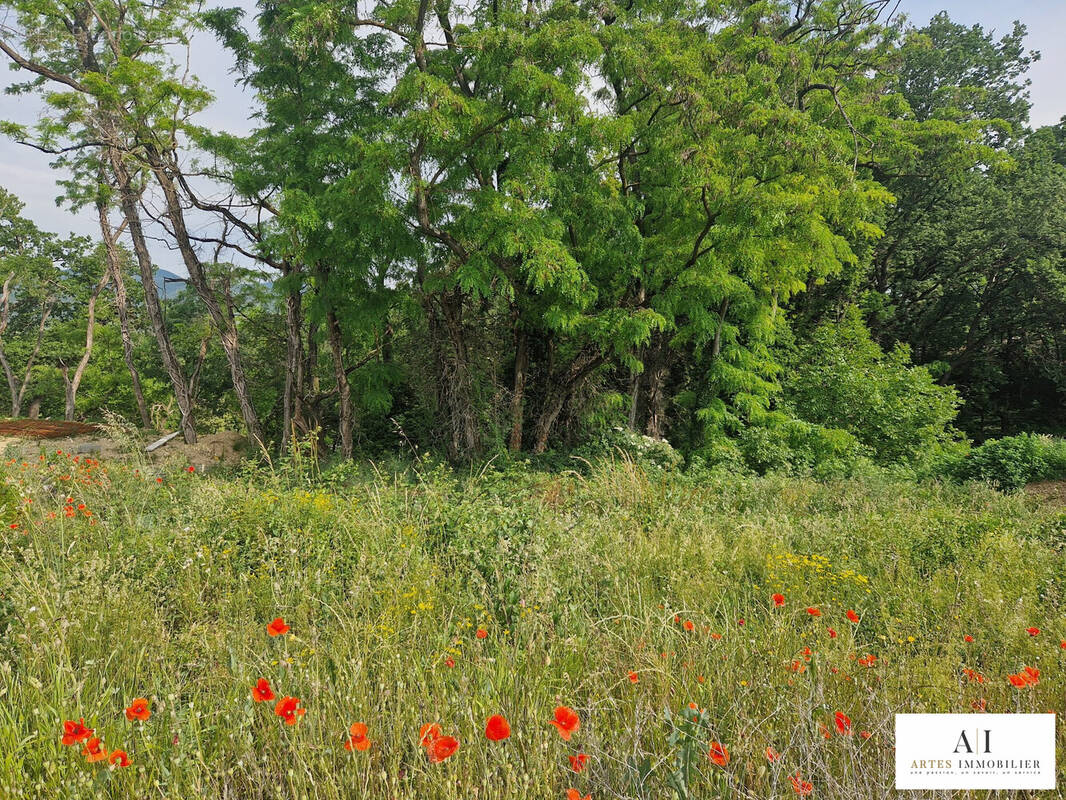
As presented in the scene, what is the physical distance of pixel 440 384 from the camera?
1042cm

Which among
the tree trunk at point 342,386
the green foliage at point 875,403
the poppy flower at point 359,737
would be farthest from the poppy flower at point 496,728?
the green foliage at point 875,403

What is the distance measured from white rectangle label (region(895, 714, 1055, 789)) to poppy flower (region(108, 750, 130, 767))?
221 cm

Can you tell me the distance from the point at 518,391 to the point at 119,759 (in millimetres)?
8724

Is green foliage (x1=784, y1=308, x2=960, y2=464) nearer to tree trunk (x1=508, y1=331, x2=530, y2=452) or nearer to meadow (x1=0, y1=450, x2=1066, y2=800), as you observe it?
tree trunk (x1=508, y1=331, x2=530, y2=452)

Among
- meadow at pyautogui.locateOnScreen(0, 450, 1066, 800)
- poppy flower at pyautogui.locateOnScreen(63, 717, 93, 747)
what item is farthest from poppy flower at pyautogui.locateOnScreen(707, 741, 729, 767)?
poppy flower at pyautogui.locateOnScreen(63, 717, 93, 747)

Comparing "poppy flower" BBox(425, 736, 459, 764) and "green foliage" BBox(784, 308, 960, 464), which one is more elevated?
"green foliage" BBox(784, 308, 960, 464)

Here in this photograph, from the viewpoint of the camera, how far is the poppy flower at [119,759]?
1.47m

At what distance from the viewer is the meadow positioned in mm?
1701

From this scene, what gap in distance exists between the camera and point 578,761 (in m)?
1.57

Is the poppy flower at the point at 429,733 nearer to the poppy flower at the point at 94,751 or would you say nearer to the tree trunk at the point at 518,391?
the poppy flower at the point at 94,751

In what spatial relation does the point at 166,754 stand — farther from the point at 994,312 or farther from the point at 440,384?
the point at 994,312

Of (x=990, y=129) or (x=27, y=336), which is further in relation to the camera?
(x=27, y=336)

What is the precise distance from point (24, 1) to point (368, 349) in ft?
27.4

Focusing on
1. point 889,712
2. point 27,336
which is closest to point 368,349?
point 889,712
